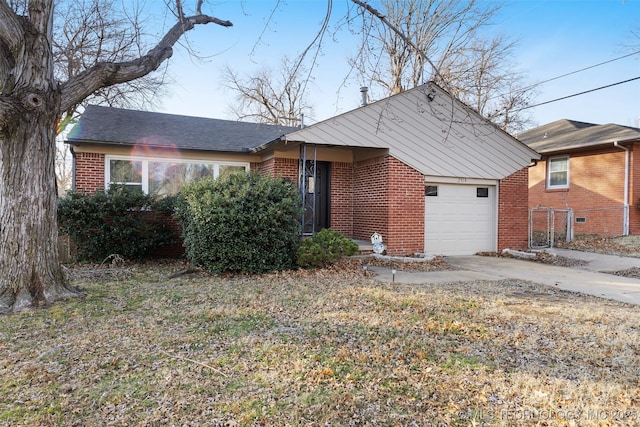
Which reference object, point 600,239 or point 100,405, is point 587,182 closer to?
point 600,239

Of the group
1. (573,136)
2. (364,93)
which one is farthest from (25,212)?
(573,136)

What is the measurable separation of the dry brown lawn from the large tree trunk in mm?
449

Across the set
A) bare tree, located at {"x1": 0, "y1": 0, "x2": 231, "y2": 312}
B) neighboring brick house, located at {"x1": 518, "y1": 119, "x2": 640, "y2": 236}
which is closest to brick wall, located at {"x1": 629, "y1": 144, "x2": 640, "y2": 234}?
neighboring brick house, located at {"x1": 518, "y1": 119, "x2": 640, "y2": 236}

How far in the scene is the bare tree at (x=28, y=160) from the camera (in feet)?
16.8

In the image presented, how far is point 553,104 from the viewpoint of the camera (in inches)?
695

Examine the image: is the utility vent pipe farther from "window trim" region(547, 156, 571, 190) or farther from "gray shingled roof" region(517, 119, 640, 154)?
"window trim" region(547, 156, 571, 190)

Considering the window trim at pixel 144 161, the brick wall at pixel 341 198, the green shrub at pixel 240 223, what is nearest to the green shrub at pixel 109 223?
the window trim at pixel 144 161

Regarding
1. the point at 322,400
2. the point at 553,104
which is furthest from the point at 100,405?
the point at 553,104

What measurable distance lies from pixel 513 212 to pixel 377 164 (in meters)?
4.40

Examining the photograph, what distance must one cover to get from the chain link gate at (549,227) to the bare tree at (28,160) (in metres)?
12.2

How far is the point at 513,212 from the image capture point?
37.8 feet

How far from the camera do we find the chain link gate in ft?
42.1

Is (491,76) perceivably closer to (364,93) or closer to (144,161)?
(364,93)

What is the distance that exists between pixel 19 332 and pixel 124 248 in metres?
5.18
